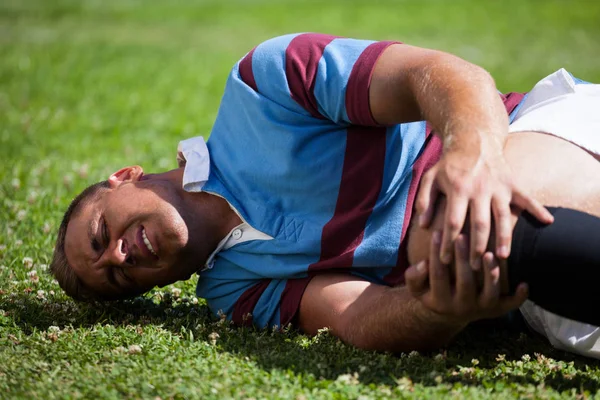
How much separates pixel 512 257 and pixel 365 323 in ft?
3.21

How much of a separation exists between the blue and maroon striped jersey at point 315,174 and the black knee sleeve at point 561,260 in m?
1.02

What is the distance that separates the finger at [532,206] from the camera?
296cm

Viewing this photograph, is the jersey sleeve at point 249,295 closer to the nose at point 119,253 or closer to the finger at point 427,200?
the nose at point 119,253

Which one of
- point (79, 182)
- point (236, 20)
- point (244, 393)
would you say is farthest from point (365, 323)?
point (236, 20)

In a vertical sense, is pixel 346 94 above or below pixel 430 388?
above

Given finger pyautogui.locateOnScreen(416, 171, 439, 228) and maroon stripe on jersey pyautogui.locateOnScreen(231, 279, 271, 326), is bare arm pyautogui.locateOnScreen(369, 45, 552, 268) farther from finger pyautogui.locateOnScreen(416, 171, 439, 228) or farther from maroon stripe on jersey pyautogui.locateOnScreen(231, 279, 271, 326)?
maroon stripe on jersey pyautogui.locateOnScreen(231, 279, 271, 326)

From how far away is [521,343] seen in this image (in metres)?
3.97

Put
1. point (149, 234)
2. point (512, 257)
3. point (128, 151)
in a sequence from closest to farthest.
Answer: point (512, 257) → point (149, 234) → point (128, 151)

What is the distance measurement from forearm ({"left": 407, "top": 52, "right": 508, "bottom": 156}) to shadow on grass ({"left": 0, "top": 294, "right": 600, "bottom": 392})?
3.27 ft

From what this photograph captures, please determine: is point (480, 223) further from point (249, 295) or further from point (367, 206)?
point (249, 295)

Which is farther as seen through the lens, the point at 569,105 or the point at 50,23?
the point at 50,23

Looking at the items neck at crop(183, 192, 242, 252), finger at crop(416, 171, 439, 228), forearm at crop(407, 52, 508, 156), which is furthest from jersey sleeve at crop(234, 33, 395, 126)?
finger at crop(416, 171, 439, 228)

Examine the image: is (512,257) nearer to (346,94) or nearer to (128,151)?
(346,94)

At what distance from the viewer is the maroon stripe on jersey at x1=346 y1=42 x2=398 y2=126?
3.77 meters
